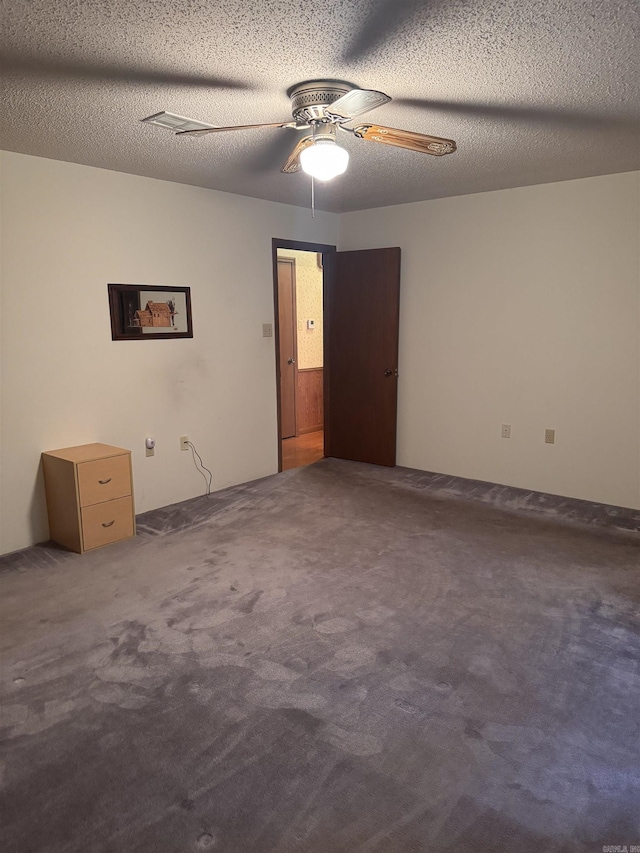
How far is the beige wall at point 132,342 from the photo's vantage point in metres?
3.45

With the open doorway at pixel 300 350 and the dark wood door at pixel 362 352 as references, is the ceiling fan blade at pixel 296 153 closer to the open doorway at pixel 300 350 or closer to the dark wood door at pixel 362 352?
the dark wood door at pixel 362 352

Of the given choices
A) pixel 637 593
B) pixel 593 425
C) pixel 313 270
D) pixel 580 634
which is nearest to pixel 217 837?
pixel 580 634

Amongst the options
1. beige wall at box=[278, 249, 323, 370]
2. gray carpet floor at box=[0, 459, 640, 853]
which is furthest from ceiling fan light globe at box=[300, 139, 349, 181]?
beige wall at box=[278, 249, 323, 370]

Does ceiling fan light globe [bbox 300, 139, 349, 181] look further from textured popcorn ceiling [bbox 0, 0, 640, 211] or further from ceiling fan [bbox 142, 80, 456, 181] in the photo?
textured popcorn ceiling [bbox 0, 0, 640, 211]

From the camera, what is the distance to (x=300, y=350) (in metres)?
6.83

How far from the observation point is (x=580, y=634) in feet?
8.51

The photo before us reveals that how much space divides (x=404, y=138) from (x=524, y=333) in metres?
2.52

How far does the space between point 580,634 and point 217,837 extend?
180 centimetres

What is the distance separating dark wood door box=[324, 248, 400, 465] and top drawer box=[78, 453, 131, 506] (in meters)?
2.56

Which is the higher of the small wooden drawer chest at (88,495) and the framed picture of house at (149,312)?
the framed picture of house at (149,312)

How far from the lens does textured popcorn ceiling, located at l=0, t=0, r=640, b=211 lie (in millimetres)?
1790

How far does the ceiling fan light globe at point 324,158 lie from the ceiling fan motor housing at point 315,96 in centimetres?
11

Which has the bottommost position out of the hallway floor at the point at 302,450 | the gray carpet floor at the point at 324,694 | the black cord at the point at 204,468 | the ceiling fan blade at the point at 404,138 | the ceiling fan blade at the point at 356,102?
the gray carpet floor at the point at 324,694

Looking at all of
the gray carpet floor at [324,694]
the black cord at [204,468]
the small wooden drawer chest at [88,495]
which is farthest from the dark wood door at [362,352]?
the small wooden drawer chest at [88,495]
